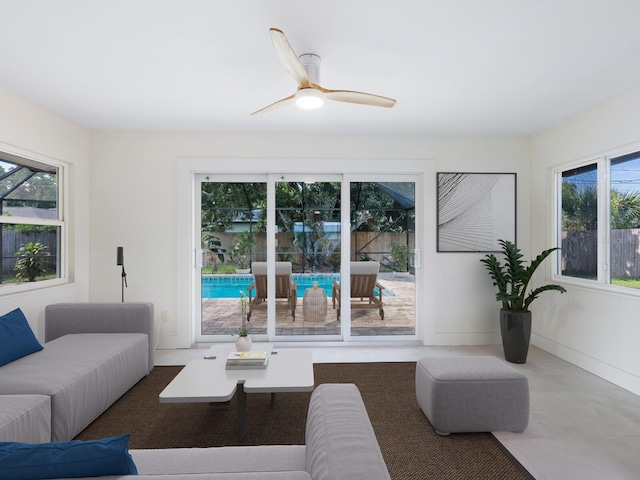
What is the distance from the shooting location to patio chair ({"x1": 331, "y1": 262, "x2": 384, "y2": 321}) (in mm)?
4332

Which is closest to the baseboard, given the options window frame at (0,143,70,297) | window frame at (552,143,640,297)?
window frame at (552,143,640,297)

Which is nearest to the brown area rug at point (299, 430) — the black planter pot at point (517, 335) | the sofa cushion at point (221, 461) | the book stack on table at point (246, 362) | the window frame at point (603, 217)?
the book stack on table at point (246, 362)

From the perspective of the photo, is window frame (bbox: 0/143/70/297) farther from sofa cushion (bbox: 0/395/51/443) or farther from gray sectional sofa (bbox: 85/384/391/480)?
gray sectional sofa (bbox: 85/384/391/480)

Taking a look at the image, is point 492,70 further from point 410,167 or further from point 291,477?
point 291,477

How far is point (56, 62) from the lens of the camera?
2.54 m

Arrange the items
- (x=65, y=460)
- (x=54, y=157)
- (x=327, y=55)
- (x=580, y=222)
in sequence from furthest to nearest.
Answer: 1. (x=580, y=222)
2. (x=54, y=157)
3. (x=327, y=55)
4. (x=65, y=460)

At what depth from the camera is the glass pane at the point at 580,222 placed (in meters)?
3.51

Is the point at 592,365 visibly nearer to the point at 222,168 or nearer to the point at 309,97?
the point at 309,97

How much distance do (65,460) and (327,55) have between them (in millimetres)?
2465

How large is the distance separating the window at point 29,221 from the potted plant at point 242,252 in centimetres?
178

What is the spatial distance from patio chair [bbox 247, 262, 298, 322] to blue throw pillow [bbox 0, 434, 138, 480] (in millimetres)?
3254

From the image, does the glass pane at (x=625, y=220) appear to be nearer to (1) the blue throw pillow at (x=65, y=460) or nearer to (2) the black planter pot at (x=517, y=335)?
(2) the black planter pot at (x=517, y=335)

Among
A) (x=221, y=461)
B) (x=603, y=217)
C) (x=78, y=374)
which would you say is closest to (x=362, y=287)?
(x=603, y=217)

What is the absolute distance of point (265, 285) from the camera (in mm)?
4312
